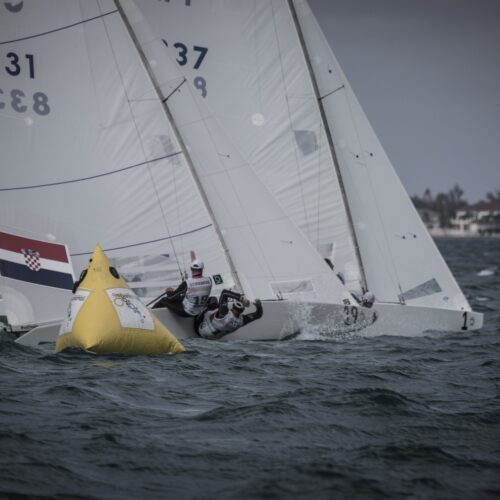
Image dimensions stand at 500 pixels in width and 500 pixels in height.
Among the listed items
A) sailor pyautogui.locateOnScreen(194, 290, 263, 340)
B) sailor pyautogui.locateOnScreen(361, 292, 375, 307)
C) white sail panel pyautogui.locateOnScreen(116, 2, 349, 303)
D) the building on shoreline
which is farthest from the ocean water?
the building on shoreline

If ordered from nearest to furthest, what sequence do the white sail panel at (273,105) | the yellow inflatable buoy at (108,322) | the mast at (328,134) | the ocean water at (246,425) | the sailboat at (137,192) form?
the ocean water at (246,425) → the yellow inflatable buoy at (108,322) → the sailboat at (137,192) → the white sail panel at (273,105) → the mast at (328,134)

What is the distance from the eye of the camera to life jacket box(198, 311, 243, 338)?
12.8 m

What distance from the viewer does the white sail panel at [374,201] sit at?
16219 mm

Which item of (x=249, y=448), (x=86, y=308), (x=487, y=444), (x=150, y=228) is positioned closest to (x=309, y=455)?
(x=249, y=448)

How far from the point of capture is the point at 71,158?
43.8 feet

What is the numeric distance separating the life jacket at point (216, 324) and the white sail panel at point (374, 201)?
13.5ft

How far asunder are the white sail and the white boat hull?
77 centimetres

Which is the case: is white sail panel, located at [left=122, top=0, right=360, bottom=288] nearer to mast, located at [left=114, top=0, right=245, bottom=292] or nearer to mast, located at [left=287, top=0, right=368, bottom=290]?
mast, located at [left=287, top=0, right=368, bottom=290]

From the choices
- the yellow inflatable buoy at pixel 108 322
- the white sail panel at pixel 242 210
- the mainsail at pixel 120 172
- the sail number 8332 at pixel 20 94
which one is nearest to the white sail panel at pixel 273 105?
the white sail panel at pixel 242 210

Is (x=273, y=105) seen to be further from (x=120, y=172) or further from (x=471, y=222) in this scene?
(x=471, y=222)

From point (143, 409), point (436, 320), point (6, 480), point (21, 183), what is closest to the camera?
point (6, 480)

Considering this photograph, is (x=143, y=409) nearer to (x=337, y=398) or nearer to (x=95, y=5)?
(x=337, y=398)

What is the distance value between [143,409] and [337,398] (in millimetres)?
1649

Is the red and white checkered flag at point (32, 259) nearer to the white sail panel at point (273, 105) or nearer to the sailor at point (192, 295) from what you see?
the sailor at point (192, 295)
